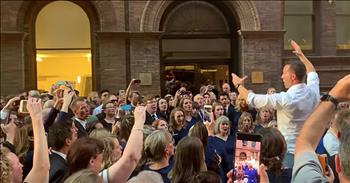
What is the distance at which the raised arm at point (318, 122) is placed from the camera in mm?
2789

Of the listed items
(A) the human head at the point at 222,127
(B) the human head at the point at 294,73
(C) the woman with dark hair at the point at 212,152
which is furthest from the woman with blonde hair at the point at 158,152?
(A) the human head at the point at 222,127

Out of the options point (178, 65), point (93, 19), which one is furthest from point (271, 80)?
point (93, 19)

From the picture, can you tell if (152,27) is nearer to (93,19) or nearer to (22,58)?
(93,19)

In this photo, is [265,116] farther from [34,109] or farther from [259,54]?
[259,54]

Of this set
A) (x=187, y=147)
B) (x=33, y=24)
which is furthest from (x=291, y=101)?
(x=33, y=24)

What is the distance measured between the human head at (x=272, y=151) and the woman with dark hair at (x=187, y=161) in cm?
59

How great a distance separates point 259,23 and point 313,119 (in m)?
16.0

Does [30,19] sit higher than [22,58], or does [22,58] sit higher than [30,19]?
[30,19]

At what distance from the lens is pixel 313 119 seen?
9.18 ft

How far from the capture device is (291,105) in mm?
6297

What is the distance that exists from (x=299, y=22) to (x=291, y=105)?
14.5 meters

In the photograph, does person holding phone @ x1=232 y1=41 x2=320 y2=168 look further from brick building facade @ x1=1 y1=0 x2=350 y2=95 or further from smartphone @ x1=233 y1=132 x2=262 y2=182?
brick building facade @ x1=1 y1=0 x2=350 y2=95

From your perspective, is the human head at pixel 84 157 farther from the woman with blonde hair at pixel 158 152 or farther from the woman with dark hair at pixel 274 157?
the woman with dark hair at pixel 274 157

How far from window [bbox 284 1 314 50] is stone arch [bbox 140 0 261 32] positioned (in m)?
1.80
